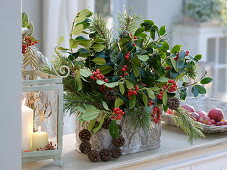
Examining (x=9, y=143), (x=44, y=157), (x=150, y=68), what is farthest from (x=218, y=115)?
(x=9, y=143)

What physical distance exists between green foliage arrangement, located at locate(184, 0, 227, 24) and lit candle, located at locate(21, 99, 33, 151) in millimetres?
3226

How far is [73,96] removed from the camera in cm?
156

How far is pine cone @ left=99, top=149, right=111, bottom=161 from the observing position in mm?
1537

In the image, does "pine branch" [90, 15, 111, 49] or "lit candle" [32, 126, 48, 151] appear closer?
"lit candle" [32, 126, 48, 151]

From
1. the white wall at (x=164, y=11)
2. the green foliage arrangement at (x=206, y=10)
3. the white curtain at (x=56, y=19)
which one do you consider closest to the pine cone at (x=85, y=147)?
the white curtain at (x=56, y=19)

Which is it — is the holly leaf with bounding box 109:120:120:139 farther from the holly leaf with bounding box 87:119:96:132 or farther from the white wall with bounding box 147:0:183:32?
the white wall with bounding box 147:0:183:32

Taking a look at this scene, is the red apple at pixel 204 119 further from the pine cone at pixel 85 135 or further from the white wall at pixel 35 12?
the white wall at pixel 35 12

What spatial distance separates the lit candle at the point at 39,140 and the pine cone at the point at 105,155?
0.56 ft

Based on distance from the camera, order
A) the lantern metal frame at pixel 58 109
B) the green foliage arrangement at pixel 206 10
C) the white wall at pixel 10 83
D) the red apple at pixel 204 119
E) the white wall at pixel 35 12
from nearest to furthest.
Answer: the white wall at pixel 10 83, the lantern metal frame at pixel 58 109, the red apple at pixel 204 119, the white wall at pixel 35 12, the green foliage arrangement at pixel 206 10

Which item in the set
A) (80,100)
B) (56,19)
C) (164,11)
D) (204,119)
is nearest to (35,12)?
(56,19)

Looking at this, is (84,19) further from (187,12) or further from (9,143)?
(187,12)

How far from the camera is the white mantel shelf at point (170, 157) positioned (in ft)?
5.03

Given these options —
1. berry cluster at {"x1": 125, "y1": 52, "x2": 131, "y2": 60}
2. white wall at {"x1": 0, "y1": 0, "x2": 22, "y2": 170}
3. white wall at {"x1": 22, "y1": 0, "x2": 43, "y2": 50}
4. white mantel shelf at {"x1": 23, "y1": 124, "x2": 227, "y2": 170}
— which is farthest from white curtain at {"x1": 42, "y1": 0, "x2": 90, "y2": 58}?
white wall at {"x1": 0, "y1": 0, "x2": 22, "y2": 170}

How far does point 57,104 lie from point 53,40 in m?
1.53
